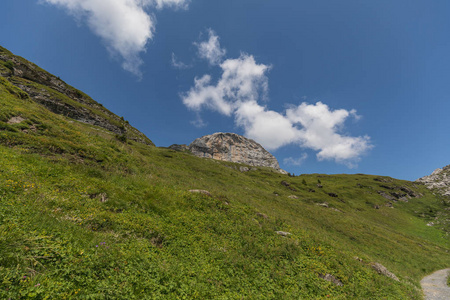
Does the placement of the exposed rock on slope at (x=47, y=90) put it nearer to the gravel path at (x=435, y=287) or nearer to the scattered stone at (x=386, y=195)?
the gravel path at (x=435, y=287)

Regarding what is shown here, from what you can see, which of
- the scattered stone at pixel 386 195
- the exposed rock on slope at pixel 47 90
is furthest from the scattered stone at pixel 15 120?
the scattered stone at pixel 386 195

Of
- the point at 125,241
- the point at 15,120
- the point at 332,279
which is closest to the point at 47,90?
the point at 15,120

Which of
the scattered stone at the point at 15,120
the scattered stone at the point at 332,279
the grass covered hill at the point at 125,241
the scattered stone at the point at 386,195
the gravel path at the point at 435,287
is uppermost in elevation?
the scattered stone at the point at 386,195

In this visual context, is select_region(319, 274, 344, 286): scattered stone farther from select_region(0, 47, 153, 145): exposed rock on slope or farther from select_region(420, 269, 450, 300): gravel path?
select_region(0, 47, 153, 145): exposed rock on slope

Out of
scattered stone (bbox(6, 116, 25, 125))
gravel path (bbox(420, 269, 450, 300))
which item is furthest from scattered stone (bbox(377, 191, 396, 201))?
scattered stone (bbox(6, 116, 25, 125))

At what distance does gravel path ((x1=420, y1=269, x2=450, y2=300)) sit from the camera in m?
16.5

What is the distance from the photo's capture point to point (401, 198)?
102 metres

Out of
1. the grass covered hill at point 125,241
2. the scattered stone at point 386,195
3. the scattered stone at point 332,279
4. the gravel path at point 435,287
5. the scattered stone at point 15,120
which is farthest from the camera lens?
the scattered stone at point 386,195

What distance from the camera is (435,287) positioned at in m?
19.2

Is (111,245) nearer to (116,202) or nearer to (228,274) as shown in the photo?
(116,202)

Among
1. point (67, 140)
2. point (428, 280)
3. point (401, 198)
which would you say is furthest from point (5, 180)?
point (401, 198)

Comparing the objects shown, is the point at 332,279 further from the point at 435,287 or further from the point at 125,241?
the point at 435,287

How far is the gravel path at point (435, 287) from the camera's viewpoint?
16.5 meters

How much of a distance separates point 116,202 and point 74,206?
2.72 meters
